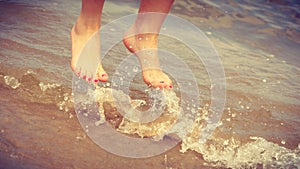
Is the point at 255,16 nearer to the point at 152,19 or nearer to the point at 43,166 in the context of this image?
the point at 152,19

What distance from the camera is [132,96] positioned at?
2375 millimetres

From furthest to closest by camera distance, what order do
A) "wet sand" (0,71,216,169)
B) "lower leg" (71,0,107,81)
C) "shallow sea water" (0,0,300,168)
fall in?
1. "lower leg" (71,0,107,81)
2. "shallow sea water" (0,0,300,168)
3. "wet sand" (0,71,216,169)

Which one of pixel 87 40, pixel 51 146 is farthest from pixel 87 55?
pixel 51 146

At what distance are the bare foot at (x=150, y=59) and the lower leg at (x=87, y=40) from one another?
28 cm

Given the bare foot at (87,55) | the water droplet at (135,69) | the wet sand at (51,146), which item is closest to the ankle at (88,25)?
the bare foot at (87,55)

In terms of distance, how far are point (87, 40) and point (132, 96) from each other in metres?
0.46

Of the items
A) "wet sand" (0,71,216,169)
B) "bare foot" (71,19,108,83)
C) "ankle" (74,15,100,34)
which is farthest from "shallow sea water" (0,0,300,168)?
"ankle" (74,15,100,34)

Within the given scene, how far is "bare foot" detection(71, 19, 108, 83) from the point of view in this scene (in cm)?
234

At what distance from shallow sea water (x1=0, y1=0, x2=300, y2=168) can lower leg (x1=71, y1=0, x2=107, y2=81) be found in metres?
0.13

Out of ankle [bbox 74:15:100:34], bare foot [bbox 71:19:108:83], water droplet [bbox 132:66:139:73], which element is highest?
ankle [bbox 74:15:100:34]

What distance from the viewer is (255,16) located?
5133mm

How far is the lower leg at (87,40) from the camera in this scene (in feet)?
7.59

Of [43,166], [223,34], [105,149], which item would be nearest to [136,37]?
[105,149]

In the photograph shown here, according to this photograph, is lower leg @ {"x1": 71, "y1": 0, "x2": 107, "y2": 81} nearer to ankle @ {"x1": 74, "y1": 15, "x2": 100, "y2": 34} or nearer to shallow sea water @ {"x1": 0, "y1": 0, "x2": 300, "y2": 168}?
ankle @ {"x1": 74, "y1": 15, "x2": 100, "y2": 34}
